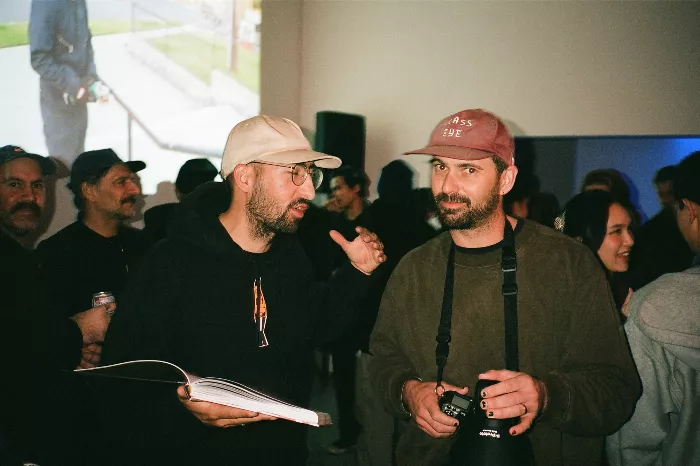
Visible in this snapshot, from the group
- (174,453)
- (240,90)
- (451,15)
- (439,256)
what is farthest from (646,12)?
(174,453)

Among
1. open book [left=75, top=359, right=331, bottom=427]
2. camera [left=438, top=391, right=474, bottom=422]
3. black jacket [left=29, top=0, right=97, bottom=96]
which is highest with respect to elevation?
black jacket [left=29, top=0, right=97, bottom=96]

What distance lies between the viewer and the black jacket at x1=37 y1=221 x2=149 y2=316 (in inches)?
107

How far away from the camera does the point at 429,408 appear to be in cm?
148

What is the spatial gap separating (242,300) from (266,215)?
303 mm

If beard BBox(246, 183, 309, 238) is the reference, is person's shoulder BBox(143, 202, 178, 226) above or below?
below

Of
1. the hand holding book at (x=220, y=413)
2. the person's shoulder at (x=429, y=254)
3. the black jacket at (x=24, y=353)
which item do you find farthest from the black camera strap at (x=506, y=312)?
the black jacket at (x=24, y=353)

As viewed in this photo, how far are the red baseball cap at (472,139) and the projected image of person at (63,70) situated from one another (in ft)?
11.0

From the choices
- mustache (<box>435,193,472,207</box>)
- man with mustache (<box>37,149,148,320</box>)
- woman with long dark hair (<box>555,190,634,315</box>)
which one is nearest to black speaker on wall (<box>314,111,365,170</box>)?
man with mustache (<box>37,149,148,320</box>)

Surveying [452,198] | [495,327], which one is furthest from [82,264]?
[495,327]

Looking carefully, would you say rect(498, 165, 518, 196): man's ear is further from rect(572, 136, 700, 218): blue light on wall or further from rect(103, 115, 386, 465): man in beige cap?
rect(572, 136, 700, 218): blue light on wall

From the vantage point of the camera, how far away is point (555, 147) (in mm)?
5473

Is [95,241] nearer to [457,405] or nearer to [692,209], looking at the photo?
[457,405]

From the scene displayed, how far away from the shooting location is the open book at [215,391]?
1204 mm

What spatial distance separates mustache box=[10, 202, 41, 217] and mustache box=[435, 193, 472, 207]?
8.28 feet
